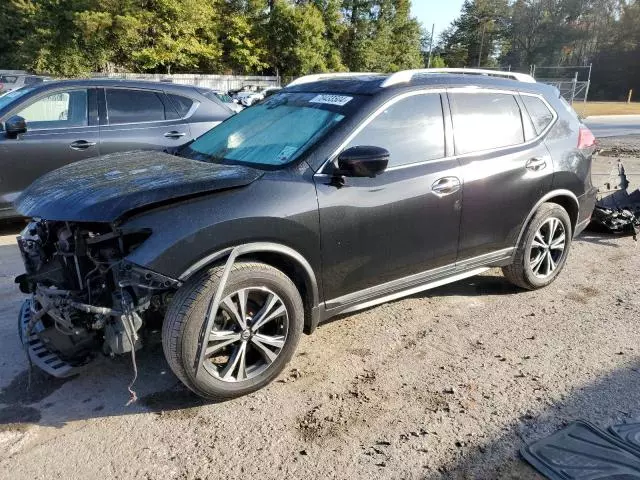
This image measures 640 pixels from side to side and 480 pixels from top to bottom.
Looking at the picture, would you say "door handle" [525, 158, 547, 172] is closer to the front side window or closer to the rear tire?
the rear tire

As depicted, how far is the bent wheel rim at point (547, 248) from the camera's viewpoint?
4.36 metres

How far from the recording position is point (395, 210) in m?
3.35

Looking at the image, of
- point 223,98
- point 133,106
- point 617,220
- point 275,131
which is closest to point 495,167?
point 275,131

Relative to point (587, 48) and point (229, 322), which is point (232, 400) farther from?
point (587, 48)

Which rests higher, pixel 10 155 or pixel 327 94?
pixel 327 94

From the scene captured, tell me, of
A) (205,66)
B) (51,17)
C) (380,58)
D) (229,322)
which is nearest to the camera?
(229,322)

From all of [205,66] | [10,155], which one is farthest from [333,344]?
[205,66]

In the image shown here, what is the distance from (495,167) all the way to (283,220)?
1818mm

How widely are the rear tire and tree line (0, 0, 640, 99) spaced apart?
115ft

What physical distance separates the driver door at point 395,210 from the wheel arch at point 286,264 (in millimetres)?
109

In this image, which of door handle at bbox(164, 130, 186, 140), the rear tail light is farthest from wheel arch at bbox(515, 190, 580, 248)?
door handle at bbox(164, 130, 186, 140)

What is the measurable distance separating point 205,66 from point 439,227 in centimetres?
4174

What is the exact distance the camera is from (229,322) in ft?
9.46

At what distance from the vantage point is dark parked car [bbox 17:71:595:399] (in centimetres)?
268
